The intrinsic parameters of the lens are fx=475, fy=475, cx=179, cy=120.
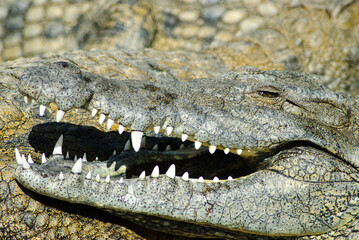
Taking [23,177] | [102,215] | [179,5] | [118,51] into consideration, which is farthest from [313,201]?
[179,5]

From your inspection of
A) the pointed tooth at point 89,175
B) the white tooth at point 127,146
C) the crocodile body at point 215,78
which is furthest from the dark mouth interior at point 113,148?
the pointed tooth at point 89,175

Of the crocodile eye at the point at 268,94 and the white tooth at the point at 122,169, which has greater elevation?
the crocodile eye at the point at 268,94

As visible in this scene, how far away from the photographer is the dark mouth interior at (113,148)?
10.6 ft

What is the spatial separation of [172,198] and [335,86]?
150 inches

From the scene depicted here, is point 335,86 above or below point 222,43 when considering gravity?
below

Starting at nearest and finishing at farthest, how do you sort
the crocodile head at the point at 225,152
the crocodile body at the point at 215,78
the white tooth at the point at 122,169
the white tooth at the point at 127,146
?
the crocodile head at the point at 225,152, the crocodile body at the point at 215,78, the white tooth at the point at 122,169, the white tooth at the point at 127,146

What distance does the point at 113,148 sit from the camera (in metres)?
3.42

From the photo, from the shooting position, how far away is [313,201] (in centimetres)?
279

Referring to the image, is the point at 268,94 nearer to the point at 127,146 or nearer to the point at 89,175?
the point at 127,146

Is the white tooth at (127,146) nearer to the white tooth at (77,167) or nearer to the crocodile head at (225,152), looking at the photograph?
the crocodile head at (225,152)

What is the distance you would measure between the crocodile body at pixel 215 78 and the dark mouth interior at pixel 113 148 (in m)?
0.03

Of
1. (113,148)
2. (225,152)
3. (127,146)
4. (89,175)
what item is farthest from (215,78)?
(89,175)

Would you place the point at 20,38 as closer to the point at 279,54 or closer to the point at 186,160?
the point at 279,54

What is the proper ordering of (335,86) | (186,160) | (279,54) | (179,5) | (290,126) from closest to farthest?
(290,126) < (186,160) < (279,54) < (335,86) < (179,5)
